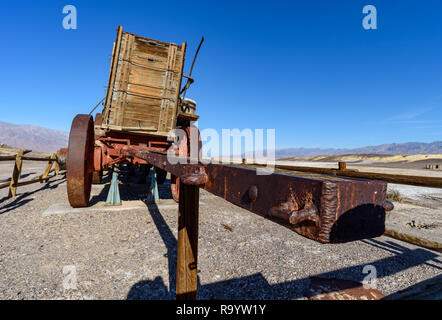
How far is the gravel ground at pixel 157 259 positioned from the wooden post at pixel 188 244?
110 cm

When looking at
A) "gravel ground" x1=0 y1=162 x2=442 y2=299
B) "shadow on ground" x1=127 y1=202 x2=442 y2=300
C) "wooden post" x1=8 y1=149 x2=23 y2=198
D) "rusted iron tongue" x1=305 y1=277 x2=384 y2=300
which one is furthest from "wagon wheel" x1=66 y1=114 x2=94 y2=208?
"rusted iron tongue" x1=305 y1=277 x2=384 y2=300

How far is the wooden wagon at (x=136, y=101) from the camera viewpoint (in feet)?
16.4

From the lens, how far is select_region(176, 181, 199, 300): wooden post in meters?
1.57

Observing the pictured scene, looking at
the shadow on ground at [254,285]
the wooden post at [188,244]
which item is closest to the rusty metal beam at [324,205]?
the wooden post at [188,244]

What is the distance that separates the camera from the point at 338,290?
269cm

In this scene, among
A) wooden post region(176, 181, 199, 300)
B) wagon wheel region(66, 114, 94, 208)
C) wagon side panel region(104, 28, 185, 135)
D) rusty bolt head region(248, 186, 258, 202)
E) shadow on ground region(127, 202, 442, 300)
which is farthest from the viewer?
wagon side panel region(104, 28, 185, 135)

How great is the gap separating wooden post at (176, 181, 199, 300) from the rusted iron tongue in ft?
5.55

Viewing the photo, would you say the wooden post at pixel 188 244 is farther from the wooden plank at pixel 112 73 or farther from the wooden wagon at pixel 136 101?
the wooden plank at pixel 112 73

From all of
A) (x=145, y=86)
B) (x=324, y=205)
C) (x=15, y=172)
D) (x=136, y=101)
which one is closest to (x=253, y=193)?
(x=324, y=205)

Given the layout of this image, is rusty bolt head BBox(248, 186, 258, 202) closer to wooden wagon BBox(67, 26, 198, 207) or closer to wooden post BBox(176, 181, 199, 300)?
wooden post BBox(176, 181, 199, 300)

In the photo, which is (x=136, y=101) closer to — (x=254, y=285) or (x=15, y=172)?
(x=15, y=172)
